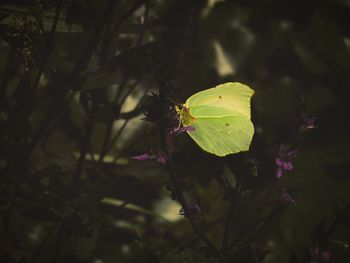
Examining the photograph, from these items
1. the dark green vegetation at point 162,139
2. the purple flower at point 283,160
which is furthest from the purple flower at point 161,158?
the purple flower at point 283,160

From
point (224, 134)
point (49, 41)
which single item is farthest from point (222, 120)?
point (49, 41)

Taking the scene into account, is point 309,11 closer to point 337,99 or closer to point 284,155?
point 337,99

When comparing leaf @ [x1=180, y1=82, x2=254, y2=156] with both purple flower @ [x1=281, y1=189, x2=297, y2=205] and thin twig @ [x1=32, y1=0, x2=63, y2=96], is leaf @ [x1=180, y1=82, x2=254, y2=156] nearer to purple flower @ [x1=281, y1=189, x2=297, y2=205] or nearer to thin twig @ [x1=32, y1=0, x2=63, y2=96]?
purple flower @ [x1=281, y1=189, x2=297, y2=205]

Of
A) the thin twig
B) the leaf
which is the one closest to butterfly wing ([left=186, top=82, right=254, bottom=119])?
the leaf

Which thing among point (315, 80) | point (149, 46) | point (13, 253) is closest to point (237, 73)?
point (315, 80)

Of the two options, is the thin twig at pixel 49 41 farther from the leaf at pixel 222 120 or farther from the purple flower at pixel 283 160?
the purple flower at pixel 283 160
